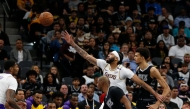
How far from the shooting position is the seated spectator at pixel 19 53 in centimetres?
1603

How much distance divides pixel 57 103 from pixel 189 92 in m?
4.86

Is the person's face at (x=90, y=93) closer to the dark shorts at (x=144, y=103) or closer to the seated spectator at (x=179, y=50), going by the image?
the dark shorts at (x=144, y=103)

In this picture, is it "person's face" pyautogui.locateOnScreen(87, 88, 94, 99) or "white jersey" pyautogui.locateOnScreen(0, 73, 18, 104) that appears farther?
"person's face" pyautogui.locateOnScreen(87, 88, 94, 99)

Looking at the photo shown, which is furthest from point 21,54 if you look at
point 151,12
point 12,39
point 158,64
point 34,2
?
point 151,12

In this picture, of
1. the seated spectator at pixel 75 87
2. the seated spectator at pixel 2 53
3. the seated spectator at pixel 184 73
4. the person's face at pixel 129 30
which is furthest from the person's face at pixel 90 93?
the person's face at pixel 129 30

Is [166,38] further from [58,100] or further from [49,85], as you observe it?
[58,100]

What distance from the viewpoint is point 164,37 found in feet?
62.8

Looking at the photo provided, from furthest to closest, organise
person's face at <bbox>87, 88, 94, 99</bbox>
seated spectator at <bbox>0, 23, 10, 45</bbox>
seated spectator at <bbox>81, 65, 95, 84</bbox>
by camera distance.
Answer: seated spectator at <bbox>0, 23, 10, 45</bbox>, seated spectator at <bbox>81, 65, 95, 84</bbox>, person's face at <bbox>87, 88, 94, 99</bbox>

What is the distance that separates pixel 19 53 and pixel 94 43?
2540 mm

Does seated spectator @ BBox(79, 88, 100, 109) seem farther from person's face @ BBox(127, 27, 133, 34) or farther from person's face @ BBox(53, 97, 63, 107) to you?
person's face @ BBox(127, 27, 133, 34)

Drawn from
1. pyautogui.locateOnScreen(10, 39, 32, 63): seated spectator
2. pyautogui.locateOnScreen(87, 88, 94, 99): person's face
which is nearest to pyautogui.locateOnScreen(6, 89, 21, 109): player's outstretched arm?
pyautogui.locateOnScreen(87, 88, 94, 99): person's face

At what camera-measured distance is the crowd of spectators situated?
47.7 ft

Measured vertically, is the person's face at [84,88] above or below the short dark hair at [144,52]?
below

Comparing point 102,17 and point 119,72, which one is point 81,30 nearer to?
point 102,17
